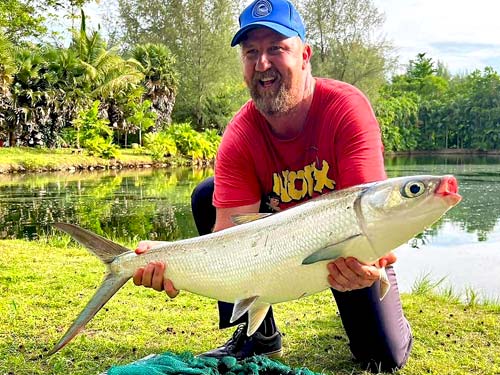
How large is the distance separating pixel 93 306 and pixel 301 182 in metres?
1.34

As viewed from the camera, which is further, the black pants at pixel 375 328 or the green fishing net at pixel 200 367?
the black pants at pixel 375 328

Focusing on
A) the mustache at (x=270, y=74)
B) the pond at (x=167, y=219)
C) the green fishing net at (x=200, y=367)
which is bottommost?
the pond at (x=167, y=219)

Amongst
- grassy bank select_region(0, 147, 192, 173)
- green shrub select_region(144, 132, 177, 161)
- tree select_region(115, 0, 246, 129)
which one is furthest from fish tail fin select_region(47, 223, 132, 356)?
tree select_region(115, 0, 246, 129)

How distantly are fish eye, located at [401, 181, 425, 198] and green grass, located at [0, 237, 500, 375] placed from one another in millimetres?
1372

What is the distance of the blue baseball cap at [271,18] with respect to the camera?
3.03 m

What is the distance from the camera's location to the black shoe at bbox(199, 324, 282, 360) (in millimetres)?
3264

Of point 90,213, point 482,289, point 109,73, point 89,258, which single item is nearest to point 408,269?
point 482,289

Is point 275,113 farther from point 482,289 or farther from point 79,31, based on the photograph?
point 79,31

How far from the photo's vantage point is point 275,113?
3090mm

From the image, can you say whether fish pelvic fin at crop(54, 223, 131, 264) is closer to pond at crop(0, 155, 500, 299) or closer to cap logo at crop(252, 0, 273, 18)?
cap logo at crop(252, 0, 273, 18)

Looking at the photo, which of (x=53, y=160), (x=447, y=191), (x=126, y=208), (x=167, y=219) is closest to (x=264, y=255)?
(x=447, y=191)

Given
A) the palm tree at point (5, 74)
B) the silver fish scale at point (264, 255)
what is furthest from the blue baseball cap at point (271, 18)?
the palm tree at point (5, 74)

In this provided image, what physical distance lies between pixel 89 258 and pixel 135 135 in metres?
30.2

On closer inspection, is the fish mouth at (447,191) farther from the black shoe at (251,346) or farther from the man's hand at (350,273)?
the black shoe at (251,346)
